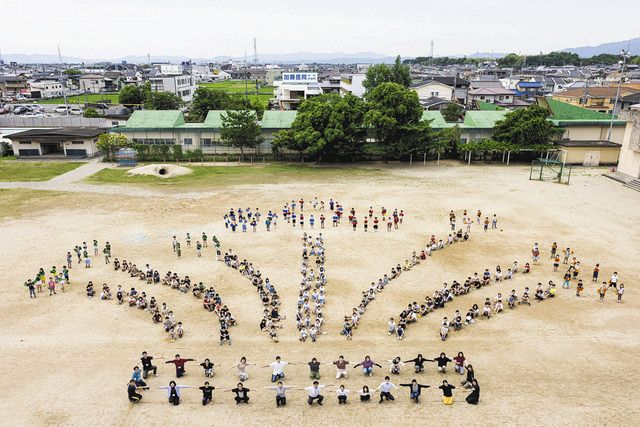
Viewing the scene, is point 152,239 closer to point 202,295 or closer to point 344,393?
point 202,295

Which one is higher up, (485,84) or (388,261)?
(485,84)

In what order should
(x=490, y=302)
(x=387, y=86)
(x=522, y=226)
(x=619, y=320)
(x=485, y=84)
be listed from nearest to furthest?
(x=619, y=320)
(x=490, y=302)
(x=522, y=226)
(x=387, y=86)
(x=485, y=84)

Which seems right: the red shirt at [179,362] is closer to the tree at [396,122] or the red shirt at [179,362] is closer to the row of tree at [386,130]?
the row of tree at [386,130]

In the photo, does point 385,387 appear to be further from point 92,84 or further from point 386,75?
point 92,84

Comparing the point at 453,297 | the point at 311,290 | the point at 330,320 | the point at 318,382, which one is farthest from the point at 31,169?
the point at 453,297

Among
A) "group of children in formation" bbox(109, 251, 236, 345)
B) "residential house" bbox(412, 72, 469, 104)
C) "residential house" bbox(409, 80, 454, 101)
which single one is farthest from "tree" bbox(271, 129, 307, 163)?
"residential house" bbox(409, 80, 454, 101)

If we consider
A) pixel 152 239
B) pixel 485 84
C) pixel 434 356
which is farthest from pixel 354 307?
pixel 485 84

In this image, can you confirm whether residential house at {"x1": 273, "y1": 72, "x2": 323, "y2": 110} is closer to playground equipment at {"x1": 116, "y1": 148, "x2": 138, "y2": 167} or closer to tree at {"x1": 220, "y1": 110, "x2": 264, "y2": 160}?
tree at {"x1": 220, "y1": 110, "x2": 264, "y2": 160}
